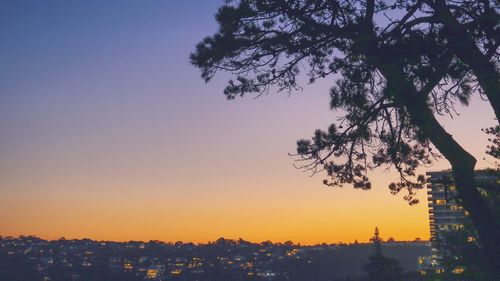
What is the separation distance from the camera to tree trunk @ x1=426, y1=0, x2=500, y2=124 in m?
7.13

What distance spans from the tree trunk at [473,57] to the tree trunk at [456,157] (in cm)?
74

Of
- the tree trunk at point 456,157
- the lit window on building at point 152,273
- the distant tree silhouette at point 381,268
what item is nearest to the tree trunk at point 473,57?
the tree trunk at point 456,157

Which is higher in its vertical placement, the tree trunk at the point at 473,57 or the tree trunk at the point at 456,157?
the tree trunk at the point at 473,57

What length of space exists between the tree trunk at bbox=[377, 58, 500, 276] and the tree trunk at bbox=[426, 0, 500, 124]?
29.0 inches

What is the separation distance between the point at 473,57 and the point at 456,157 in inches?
54.1

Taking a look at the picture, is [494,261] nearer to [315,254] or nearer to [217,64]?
[217,64]

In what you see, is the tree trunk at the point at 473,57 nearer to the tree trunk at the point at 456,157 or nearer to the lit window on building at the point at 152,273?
the tree trunk at the point at 456,157

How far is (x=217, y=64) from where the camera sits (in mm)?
9391

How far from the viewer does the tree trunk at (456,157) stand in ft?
24.3

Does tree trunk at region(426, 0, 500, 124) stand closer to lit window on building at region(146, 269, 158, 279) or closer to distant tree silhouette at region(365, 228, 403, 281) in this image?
distant tree silhouette at region(365, 228, 403, 281)

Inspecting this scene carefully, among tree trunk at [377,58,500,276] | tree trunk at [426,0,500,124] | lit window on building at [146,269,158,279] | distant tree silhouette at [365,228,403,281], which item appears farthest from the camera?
lit window on building at [146,269,158,279]

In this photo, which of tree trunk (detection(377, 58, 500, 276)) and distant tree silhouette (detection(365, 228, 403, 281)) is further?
distant tree silhouette (detection(365, 228, 403, 281))

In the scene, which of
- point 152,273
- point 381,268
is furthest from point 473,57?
point 152,273

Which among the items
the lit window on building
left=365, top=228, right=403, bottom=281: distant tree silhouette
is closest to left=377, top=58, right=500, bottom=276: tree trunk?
left=365, top=228, right=403, bottom=281: distant tree silhouette
